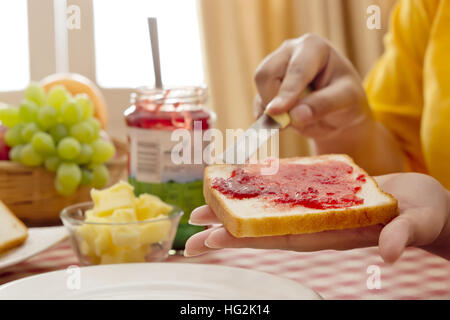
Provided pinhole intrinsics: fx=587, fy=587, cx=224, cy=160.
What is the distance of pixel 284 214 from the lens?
210 millimetres

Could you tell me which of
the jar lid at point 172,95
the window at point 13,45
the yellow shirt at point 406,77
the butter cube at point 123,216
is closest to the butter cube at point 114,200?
the butter cube at point 123,216

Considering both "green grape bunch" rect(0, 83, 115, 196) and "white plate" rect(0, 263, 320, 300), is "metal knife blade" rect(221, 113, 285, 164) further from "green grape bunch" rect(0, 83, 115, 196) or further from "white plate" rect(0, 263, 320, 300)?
"green grape bunch" rect(0, 83, 115, 196)

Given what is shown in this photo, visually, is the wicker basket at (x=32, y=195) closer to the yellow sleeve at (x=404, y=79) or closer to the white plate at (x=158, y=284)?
the white plate at (x=158, y=284)

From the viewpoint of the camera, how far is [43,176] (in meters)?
0.52

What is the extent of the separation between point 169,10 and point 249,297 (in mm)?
164

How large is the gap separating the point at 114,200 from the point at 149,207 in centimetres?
3

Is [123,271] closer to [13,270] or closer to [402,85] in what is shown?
[13,270]

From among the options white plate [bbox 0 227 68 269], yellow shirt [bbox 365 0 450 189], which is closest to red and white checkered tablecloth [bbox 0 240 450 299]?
white plate [bbox 0 227 68 269]

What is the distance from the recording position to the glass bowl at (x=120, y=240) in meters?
0.35

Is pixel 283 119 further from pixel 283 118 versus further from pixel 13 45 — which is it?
pixel 13 45

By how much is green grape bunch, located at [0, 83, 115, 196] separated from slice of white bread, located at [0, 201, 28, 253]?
3.1 inches

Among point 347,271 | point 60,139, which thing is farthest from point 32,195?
point 347,271

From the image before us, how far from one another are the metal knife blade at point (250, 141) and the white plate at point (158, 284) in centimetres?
8

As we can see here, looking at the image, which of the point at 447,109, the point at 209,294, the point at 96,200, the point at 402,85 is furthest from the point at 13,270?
the point at 402,85
